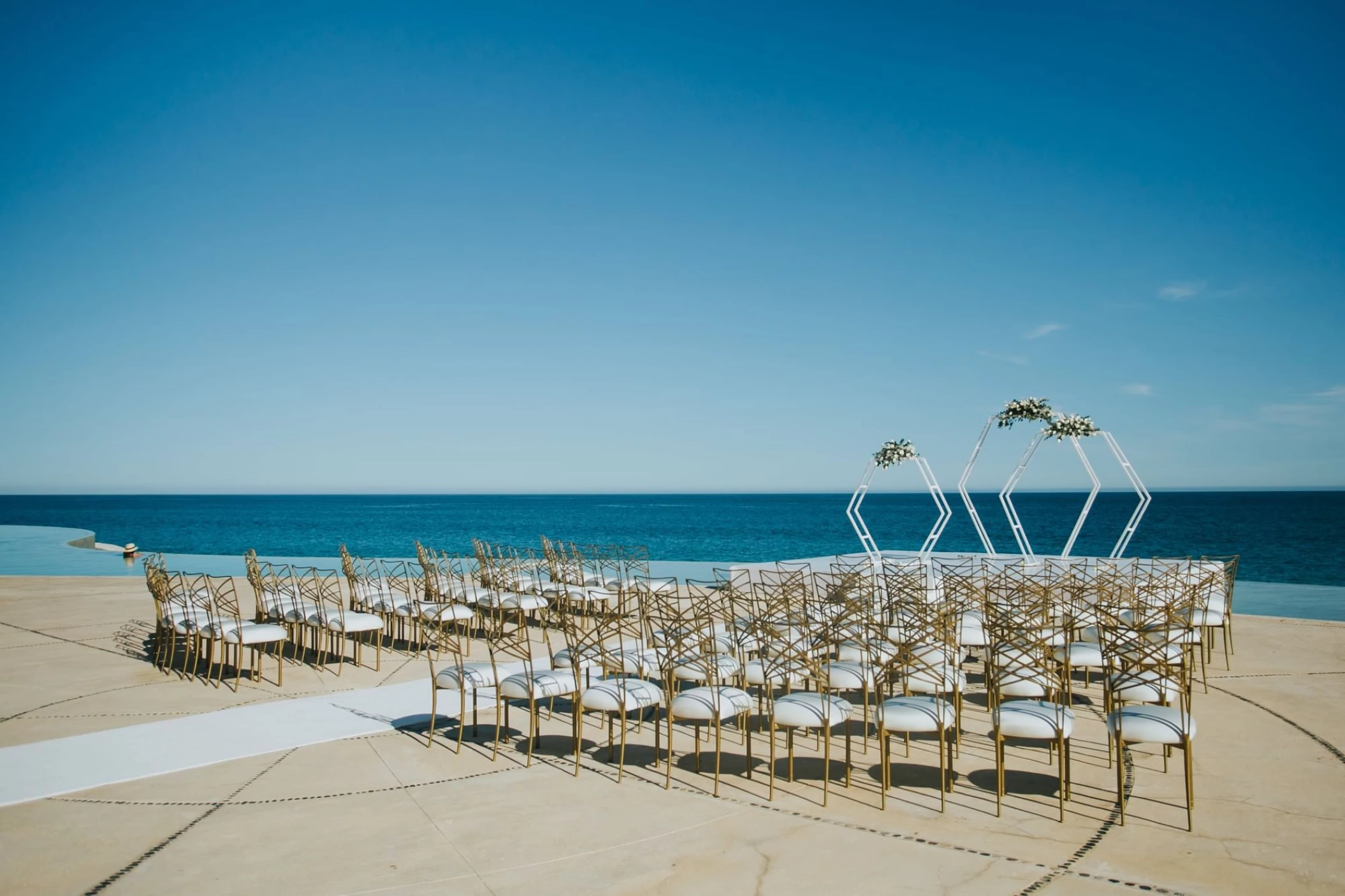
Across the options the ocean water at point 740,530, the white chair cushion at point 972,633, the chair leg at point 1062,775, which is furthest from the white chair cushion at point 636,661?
the ocean water at point 740,530

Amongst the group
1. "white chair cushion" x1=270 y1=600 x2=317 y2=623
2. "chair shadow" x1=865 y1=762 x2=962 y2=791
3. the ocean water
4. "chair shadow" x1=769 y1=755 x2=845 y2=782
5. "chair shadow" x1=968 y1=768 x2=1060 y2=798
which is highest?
"white chair cushion" x1=270 y1=600 x2=317 y2=623

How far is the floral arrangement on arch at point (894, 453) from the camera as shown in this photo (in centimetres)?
1493

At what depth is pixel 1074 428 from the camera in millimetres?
14008

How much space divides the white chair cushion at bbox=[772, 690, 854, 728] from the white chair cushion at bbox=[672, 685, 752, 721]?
279mm

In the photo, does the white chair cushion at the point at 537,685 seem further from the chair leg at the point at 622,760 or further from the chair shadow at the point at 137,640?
the chair shadow at the point at 137,640

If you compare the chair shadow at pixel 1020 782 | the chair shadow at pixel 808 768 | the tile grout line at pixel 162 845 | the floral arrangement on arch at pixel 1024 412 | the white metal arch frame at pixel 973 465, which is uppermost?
the floral arrangement on arch at pixel 1024 412

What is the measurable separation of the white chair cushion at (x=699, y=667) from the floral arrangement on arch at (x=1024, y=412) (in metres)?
9.79

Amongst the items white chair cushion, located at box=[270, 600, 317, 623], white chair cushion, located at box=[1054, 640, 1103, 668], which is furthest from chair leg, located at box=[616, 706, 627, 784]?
white chair cushion, located at box=[270, 600, 317, 623]

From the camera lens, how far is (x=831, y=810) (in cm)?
479

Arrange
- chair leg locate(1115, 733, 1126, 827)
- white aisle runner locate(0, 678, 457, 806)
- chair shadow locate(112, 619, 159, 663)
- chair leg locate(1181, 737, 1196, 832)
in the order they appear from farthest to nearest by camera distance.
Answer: chair shadow locate(112, 619, 159, 663)
white aisle runner locate(0, 678, 457, 806)
chair leg locate(1115, 733, 1126, 827)
chair leg locate(1181, 737, 1196, 832)

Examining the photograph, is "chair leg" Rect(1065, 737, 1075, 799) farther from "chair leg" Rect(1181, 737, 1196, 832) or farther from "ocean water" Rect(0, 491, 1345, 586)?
"ocean water" Rect(0, 491, 1345, 586)

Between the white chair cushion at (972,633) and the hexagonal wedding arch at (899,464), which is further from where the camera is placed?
the hexagonal wedding arch at (899,464)

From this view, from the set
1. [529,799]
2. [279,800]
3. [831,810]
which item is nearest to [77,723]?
[279,800]

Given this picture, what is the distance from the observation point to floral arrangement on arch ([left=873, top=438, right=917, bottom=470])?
1493cm
